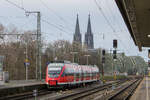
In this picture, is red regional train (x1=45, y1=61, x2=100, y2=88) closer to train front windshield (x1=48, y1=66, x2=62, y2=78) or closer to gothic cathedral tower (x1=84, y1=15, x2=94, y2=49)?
train front windshield (x1=48, y1=66, x2=62, y2=78)

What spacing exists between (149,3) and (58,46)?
60.6 metres

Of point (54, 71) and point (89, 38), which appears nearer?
point (54, 71)

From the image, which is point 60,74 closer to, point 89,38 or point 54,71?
point 54,71

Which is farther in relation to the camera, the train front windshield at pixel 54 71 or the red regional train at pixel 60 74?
the train front windshield at pixel 54 71

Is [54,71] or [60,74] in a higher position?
[54,71]

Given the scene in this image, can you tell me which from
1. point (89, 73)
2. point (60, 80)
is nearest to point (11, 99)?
point (60, 80)

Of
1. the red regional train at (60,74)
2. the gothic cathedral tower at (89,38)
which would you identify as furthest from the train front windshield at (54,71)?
the gothic cathedral tower at (89,38)

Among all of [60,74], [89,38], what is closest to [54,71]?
[60,74]

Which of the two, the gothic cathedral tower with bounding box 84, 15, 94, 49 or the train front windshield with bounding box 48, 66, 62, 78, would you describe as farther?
the gothic cathedral tower with bounding box 84, 15, 94, 49

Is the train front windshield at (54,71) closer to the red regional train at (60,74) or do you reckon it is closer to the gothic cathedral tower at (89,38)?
the red regional train at (60,74)

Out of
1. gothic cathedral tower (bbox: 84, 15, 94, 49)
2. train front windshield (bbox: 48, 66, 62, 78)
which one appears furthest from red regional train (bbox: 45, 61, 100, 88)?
gothic cathedral tower (bbox: 84, 15, 94, 49)

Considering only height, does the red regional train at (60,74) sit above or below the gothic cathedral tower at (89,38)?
below

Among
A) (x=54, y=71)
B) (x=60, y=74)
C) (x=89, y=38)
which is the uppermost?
(x=89, y=38)

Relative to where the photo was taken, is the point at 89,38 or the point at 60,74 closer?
the point at 60,74
